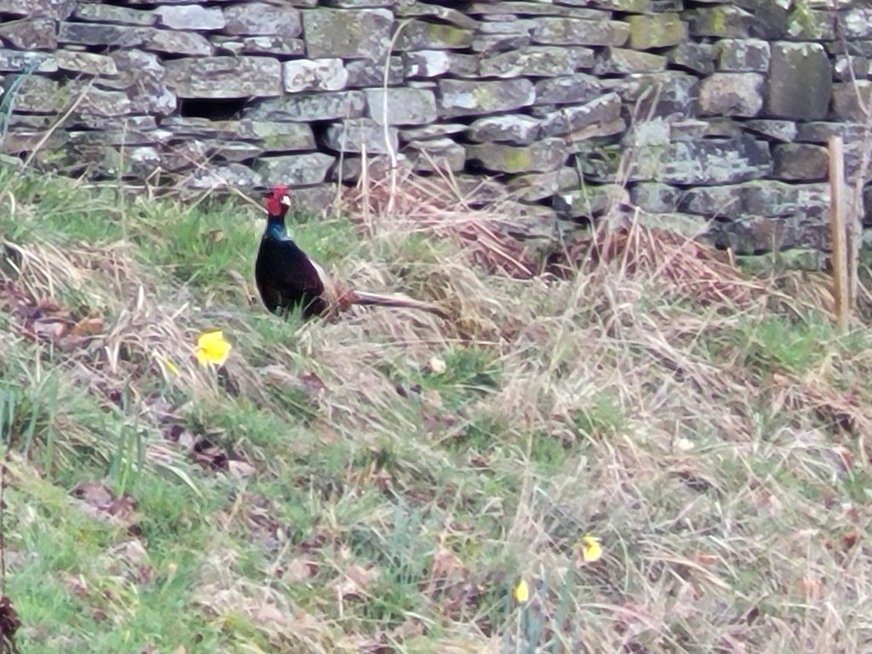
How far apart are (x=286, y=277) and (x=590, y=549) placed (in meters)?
1.29

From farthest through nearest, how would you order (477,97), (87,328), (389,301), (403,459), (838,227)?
(838,227) < (477,97) < (389,301) < (87,328) < (403,459)

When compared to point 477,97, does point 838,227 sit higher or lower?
lower

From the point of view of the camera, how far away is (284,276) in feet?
15.5

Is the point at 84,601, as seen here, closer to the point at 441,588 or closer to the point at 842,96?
the point at 441,588

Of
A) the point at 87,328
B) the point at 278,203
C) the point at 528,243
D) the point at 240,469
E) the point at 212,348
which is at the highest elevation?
the point at 212,348

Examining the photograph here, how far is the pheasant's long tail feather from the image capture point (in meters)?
4.94

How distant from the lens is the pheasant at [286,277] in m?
4.73

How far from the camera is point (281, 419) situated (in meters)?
4.37

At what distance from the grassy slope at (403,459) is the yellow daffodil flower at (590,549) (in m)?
0.04

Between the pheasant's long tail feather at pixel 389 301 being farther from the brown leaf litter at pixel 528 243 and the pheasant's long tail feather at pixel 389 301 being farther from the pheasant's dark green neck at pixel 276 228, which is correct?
the brown leaf litter at pixel 528 243

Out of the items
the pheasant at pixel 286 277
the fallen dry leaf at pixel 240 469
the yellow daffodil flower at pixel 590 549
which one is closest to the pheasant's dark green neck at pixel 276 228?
A: the pheasant at pixel 286 277

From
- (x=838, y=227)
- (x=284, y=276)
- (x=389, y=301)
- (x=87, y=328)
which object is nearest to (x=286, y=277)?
(x=284, y=276)

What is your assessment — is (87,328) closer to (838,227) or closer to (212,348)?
(212,348)

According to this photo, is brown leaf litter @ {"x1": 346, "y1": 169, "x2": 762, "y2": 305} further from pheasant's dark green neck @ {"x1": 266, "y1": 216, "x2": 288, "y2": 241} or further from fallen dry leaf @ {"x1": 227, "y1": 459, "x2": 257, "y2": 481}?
fallen dry leaf @ {"x1": 227, "y1": 459, "x2": 257, "y2": 481}
